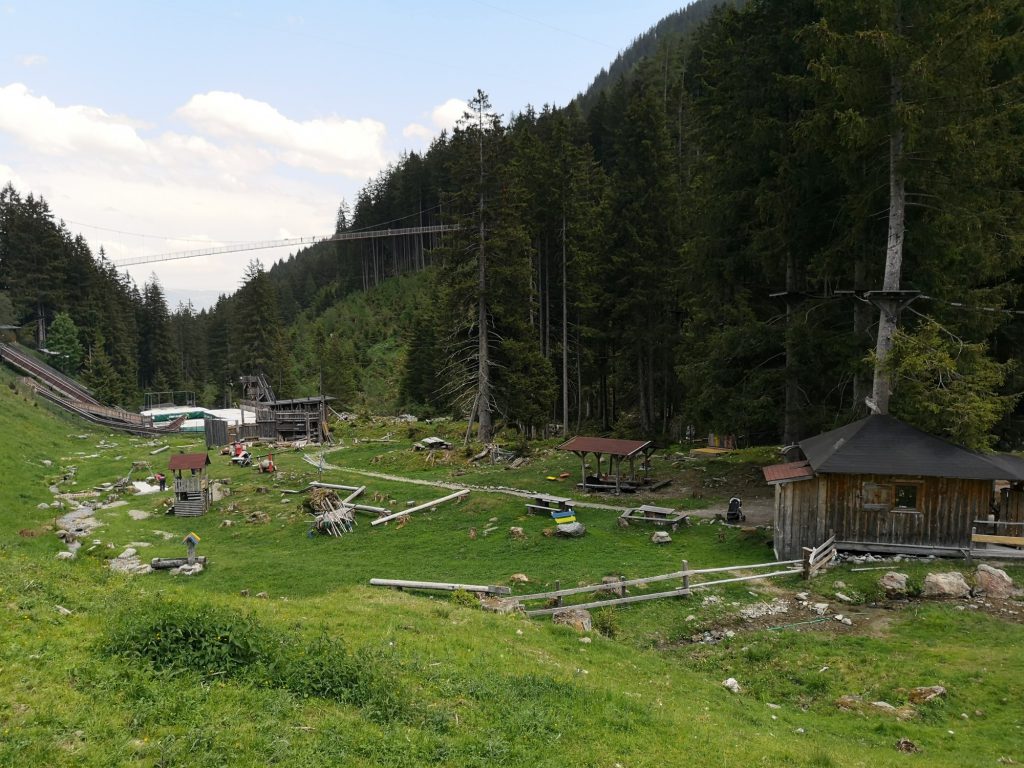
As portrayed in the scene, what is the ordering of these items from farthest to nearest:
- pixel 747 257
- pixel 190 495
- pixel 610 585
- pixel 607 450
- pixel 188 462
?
pixel 188 462
pixel 190 495
pixel 747 257
pixel 607 450
pixel 610 585

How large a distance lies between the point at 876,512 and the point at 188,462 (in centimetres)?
2909

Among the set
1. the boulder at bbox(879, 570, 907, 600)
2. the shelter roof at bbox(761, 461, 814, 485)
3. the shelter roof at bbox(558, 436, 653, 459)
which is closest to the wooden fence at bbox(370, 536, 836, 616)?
the boulder at bbox(879, 570, 907, 600)

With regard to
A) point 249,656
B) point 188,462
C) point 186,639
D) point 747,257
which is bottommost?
point 188,462

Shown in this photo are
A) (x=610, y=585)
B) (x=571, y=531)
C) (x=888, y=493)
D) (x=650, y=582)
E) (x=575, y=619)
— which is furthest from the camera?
(x=571, y=531)

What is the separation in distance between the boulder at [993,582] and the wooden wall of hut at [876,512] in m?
1.80

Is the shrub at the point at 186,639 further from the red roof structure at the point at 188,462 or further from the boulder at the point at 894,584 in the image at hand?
the red roof structure at the point at 188,462

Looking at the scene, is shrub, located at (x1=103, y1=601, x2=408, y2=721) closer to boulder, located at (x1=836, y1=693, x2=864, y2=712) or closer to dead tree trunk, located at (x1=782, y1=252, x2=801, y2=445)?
boulder, located at (x1=836, y1=693, x2=864, y2=712)

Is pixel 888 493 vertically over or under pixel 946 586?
over

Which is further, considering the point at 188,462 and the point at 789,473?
the point at 188,462

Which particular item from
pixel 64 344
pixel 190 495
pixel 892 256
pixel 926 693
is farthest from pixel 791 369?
pixel 64 344

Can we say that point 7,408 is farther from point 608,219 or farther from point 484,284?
point 608,219

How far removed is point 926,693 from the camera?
10844 mm

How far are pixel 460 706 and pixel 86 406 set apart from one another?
64764mm

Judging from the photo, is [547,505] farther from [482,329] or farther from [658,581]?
[482,329]
